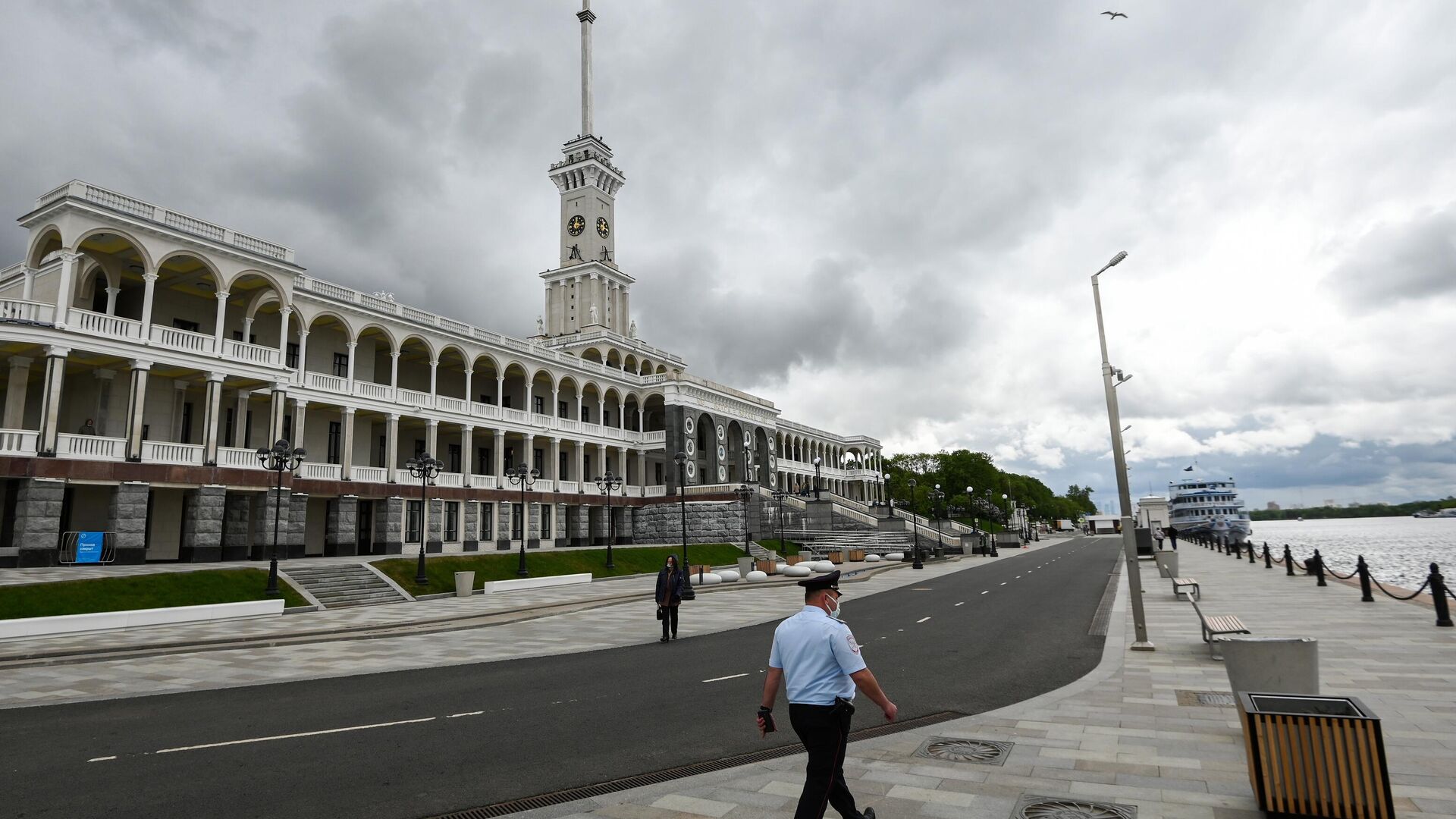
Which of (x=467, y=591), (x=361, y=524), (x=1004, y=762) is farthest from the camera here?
(x=361, y=524)

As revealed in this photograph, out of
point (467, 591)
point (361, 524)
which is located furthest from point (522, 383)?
point (467, 591)

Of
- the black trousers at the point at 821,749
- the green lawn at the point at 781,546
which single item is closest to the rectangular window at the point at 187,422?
the green lawn at the point at 781,546

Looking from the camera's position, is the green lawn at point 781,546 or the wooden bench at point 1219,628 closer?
the wooden bench at point 1219,628

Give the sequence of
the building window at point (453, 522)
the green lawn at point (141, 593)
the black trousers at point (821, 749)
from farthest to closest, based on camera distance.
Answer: the building window at point (453, 522), the green lawn at point (141, 593), the black trousers at point (821, 749)

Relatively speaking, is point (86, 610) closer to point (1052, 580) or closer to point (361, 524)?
Answer: point (361, 524)

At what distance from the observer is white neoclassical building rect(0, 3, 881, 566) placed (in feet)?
91.3

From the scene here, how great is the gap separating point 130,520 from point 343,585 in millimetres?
8583

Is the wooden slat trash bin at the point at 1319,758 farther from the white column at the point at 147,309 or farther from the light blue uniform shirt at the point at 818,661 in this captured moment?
the white column at the point at 147,309

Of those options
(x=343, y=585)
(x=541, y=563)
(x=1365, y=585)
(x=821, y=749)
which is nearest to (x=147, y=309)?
(x=343, y=585)

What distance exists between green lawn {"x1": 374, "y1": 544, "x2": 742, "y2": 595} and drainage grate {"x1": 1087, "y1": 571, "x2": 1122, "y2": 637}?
23216mm

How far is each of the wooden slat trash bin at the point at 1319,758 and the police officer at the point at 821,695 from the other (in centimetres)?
325

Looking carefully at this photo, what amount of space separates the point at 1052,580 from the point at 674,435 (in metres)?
33.7

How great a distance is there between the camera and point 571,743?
8.73 metres

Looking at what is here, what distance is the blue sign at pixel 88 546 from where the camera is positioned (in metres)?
26.5
